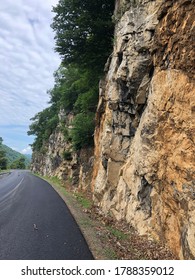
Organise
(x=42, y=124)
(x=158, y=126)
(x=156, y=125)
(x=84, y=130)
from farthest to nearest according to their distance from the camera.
A: (x=42, y=124) < (x=84, y=130) < (x=156, y=125) < (x=158, y=126)

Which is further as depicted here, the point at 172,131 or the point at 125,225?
the point at 125,225

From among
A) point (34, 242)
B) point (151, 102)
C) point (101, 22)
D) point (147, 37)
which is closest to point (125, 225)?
point (34, 242)

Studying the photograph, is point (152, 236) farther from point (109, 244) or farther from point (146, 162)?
point (146, 162)

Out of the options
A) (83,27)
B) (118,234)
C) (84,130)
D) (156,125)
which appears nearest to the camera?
(156,125)

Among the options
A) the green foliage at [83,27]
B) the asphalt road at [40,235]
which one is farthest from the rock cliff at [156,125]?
the green foliage at [83,27]

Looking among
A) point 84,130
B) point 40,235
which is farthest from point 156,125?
point 84,130

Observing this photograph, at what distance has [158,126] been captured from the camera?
8945mm

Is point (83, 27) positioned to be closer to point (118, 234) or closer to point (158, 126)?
point (158, 126)

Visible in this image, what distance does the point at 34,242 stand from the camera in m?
8.06

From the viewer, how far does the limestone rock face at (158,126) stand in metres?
7.35

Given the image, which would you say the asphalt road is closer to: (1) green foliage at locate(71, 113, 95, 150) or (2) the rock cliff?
(2) the rock cliff

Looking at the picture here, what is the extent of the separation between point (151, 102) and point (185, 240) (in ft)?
15.5

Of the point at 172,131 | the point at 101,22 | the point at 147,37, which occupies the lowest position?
the point at 172,131

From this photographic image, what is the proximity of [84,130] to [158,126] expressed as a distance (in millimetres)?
15154
